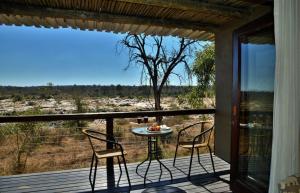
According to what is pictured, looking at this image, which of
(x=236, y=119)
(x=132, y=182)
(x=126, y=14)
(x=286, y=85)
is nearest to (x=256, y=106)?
(x=236, y=119)

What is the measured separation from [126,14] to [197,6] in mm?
1010

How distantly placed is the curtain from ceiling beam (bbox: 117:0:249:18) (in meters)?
0.98

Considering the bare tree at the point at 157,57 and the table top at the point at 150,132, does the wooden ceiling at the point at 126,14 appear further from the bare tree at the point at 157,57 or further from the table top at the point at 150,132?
the bare tree at the point at 157,57

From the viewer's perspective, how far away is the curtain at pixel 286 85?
2.22m

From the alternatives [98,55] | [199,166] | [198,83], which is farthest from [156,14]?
[98,55]

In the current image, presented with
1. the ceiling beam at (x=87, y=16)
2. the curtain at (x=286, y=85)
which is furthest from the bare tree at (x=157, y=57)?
the curtain at (x=286, y=85)

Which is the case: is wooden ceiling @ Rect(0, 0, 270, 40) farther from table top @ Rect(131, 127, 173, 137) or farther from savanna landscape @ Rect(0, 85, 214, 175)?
savanna landscape @ Rect(0, 85, 214, 175)

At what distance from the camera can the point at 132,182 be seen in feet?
11.8

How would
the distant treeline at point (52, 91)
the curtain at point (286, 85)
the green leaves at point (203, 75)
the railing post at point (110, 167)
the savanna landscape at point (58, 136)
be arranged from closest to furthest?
the curtain at point (286, 85), the railing post at point (110, 167), the savanna landscape at point (58, 136), the green leaves at point (203, 75), the distant treeline at point (52, 91)

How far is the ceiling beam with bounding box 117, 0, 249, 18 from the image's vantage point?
2861mm

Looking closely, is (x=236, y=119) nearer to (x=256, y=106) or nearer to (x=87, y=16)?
(x=256, y=106)

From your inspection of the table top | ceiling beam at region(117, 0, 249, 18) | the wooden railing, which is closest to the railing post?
the wooden railing

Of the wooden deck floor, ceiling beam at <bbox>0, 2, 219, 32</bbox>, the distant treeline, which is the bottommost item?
the wooden deck floor

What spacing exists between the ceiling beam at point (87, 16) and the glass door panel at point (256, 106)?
1.06 meters
